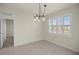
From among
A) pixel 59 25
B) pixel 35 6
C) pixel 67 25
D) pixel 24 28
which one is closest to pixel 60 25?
pixel 59 25

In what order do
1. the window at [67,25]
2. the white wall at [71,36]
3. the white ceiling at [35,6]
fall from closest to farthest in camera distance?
the white ceiling at [35,6], the white wall at [71,36], the window at [67,25]

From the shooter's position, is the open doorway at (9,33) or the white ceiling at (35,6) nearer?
the white ceiling at (35,6)

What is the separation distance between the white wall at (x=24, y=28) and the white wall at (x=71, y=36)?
0.45 meters

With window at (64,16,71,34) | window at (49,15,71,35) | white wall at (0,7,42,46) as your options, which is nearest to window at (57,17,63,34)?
window at (49,15,71,35)

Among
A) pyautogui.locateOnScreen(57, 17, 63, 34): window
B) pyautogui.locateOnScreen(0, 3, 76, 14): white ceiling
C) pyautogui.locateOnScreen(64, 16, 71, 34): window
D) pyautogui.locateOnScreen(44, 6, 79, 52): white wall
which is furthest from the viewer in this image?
pyautogui.locateOnScreen(57, 17, 63, 34): window

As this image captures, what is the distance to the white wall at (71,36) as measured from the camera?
12.5ft

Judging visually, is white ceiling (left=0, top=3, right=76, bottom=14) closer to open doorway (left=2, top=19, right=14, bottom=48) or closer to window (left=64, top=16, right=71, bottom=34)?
window (left=64, top=16, right=71, bottom=34)

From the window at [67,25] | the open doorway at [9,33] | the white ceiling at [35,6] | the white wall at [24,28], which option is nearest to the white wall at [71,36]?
the window at [67,25]

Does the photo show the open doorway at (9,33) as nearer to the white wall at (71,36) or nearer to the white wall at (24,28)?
the white wall at (24,28)

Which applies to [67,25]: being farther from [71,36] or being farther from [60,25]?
[71,36]

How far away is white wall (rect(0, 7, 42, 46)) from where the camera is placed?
400 centimetres

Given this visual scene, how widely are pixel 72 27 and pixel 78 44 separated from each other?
0.77 m

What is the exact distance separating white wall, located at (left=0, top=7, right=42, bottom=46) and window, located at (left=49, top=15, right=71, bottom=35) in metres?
0.64
